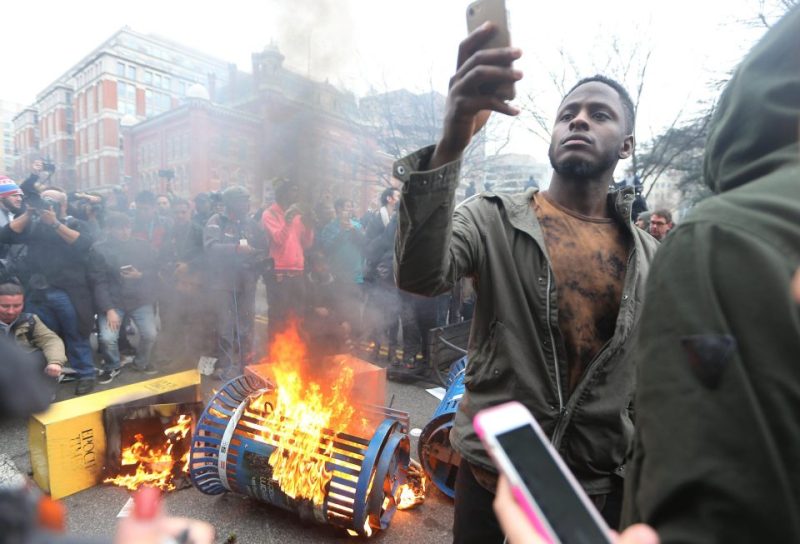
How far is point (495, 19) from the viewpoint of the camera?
1.19 m

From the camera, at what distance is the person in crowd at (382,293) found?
22.0 feet

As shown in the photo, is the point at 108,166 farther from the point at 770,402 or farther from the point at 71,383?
the point at 770,402

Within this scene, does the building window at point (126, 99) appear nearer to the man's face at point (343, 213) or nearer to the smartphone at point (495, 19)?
the man's face at point (343, 213)

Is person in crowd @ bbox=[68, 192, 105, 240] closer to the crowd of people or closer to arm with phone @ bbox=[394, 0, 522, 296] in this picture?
the crowd of people

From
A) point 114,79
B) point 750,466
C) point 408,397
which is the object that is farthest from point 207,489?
point 114,79

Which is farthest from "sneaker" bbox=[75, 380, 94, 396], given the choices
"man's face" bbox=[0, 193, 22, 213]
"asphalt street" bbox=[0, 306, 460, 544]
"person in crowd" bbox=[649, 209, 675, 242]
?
"person in crowd" bbox=[649, 209, 675, 242]

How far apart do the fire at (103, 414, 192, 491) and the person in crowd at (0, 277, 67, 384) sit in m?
1.44

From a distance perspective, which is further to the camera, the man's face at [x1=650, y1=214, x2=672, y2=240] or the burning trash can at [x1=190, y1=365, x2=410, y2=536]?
the man's face at [x1=650, y1=214, x2=672, y2=240]

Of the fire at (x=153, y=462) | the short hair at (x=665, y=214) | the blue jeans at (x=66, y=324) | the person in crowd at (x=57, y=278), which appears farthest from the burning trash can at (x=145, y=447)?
the short hair at (x=665, y=214)

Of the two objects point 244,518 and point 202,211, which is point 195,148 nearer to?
point 202,211

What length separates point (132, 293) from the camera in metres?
5.96

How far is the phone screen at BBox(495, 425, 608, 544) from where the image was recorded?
67cm

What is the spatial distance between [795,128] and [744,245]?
0.76ft

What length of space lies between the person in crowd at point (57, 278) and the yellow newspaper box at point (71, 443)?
5.90 feet
